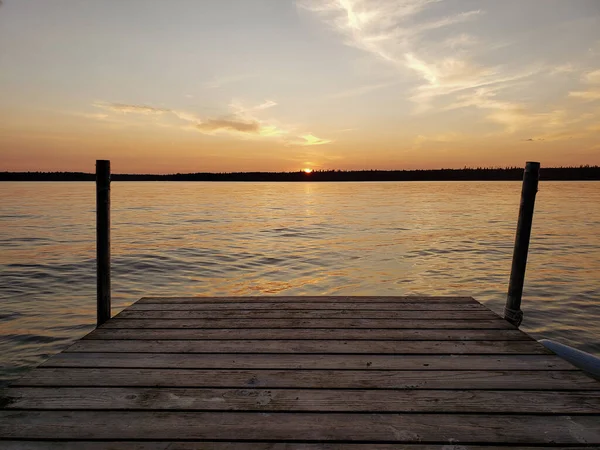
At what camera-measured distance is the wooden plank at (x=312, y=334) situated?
13.4ft

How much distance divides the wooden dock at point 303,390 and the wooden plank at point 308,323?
0.08 feet

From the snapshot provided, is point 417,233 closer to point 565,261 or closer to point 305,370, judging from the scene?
point 565,261

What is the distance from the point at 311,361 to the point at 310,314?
4.49ft

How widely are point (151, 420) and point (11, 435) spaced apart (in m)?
0.83

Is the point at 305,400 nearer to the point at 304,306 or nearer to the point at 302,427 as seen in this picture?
the point at 302,427

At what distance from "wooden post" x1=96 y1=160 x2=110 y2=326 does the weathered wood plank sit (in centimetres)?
123

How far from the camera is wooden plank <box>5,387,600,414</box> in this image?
2.76 meters

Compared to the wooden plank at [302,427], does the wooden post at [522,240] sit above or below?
above

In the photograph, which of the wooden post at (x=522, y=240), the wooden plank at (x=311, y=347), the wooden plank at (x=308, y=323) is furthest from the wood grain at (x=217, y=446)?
the wooden post at (x=522, y=240)

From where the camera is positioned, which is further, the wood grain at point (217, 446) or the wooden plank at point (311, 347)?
the wooden plank at point (311, 347)

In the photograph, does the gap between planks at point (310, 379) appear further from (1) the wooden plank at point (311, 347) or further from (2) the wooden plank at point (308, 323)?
(2) the wooden plank at point (308, 323)

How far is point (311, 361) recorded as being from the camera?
3492 mm

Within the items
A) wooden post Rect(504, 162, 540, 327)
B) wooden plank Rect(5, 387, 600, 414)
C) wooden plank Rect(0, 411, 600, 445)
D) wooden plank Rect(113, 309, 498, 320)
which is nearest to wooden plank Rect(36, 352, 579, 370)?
wooden plank Rect(5, 387, 600, 414)

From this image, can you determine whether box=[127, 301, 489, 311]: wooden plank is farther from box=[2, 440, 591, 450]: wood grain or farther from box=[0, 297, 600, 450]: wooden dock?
box=[2, 440, 591, 450]: wood grain
